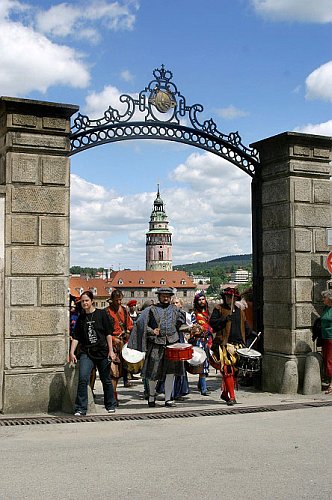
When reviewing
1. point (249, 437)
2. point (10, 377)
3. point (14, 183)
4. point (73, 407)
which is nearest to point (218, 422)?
point (249, 437)

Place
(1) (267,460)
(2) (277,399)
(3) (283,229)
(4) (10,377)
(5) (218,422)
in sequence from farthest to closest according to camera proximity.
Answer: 1. (3) (283,229)
2. (2) (277,399)
3. (4) (10,377)
4. (5) (218,422)
5. (1) (267,460)

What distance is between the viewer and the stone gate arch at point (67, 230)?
930 cm

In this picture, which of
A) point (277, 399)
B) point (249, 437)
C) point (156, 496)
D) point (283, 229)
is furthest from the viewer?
point (283, 229)

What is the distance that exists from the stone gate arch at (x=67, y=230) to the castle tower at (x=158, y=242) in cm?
15273

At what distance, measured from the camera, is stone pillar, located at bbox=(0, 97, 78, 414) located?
30.3 feet

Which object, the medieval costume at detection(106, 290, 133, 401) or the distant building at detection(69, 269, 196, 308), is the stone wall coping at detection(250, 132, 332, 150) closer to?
the medieval costume at detection(106, 290, 133, 401)

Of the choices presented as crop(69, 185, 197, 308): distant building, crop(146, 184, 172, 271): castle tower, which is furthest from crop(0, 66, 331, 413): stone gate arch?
crop(146, 184, 172, 271): castle tower

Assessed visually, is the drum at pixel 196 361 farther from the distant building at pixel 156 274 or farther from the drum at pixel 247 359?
the distant building at pixel 156 274

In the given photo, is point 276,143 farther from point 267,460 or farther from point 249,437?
point 267,460

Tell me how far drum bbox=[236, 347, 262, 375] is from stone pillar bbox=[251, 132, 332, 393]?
2.71 ft

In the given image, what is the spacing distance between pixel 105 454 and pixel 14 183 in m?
4.18

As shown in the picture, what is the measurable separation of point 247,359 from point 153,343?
143cm

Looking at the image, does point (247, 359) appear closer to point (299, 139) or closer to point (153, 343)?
point (153, 343)

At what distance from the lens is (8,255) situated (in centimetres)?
933
